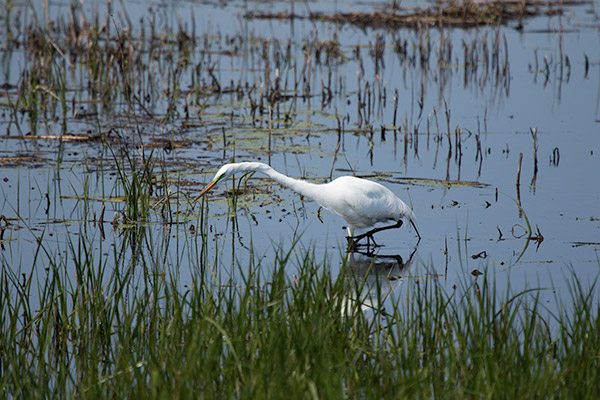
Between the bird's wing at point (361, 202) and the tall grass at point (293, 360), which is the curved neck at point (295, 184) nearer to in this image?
the bird's wing at point (361, 202)

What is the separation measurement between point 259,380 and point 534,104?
30.6 feet

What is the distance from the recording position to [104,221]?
6.70 meters

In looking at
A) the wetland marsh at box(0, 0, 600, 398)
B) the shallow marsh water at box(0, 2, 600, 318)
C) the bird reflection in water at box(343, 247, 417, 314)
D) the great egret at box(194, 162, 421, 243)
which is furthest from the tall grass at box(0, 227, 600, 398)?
the great egret at box(194, 162, 421, 243)

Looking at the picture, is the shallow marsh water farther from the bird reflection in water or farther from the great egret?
the great egret

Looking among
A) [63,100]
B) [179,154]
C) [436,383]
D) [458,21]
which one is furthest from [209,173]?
[458,21]

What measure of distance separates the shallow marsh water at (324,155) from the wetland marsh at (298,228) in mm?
36

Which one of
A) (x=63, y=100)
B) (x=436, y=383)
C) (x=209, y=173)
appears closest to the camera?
(x=436, y=383)

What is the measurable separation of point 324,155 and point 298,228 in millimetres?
2300

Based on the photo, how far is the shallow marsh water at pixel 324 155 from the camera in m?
6.22

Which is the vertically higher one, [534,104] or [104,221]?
[534,104]

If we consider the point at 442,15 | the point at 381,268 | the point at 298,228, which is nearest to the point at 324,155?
the point at 298,228

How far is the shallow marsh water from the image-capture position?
6223 millimetres

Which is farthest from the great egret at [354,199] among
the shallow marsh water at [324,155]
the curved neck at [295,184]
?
the shallow marsh water at [324,155]

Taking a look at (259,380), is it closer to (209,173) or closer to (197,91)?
(209,173)
